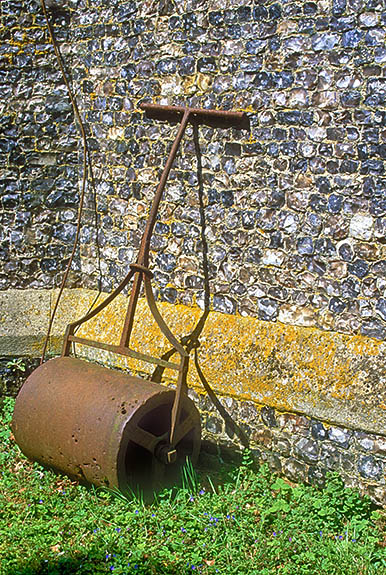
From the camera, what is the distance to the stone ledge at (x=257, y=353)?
4.52 metres

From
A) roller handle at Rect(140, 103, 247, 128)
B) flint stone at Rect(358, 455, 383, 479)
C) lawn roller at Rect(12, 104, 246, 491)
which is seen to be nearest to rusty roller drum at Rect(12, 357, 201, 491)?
lawn roller at Rect(12, 104, 246, 491)

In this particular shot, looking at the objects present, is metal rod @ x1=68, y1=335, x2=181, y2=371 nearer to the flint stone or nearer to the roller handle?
the flint stone

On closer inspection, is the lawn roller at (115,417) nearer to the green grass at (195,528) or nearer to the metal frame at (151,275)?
the metal frame at (151,275)

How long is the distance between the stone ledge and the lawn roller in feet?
1.70

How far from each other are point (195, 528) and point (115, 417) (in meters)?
0.80

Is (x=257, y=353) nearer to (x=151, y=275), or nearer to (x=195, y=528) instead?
(x=151, y=275)

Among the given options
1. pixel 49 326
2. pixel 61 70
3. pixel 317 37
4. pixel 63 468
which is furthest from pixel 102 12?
pixel 63 468

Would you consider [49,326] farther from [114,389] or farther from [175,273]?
[114,389]

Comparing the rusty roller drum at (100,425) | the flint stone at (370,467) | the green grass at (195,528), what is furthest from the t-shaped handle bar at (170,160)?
the flint stone at (370,467)

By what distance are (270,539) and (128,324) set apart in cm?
164

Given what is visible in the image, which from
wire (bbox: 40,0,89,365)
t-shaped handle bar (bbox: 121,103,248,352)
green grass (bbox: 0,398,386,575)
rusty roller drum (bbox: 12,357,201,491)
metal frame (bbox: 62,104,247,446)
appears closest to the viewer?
green grass (bbox: 0,398,386,575)

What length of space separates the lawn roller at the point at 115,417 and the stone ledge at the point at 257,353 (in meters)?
0.52

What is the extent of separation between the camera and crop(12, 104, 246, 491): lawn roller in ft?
14.6

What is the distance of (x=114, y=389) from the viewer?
461cm
